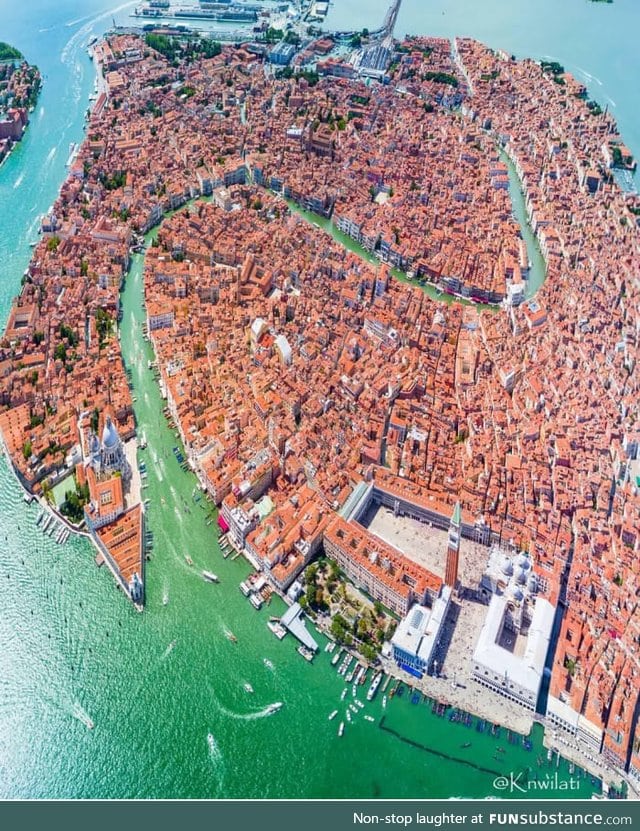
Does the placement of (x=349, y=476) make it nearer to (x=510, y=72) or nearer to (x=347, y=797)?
(x=347, y=797)

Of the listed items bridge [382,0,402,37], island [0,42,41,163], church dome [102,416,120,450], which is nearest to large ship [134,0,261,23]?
bridge [382,0,402,37]

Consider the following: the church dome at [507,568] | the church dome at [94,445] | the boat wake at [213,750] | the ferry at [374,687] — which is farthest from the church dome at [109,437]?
the church dome at [507,568]

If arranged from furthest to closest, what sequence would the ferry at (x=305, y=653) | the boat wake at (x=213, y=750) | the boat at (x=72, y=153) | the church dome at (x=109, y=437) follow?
the boat at (x=72, y=153) < the church dome at (x=109, y=437) < the ferry at (x=305, y=653) < the boat wake at (x=213, y=750)

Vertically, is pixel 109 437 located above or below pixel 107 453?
above

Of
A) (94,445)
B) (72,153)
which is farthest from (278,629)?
(72,153)
